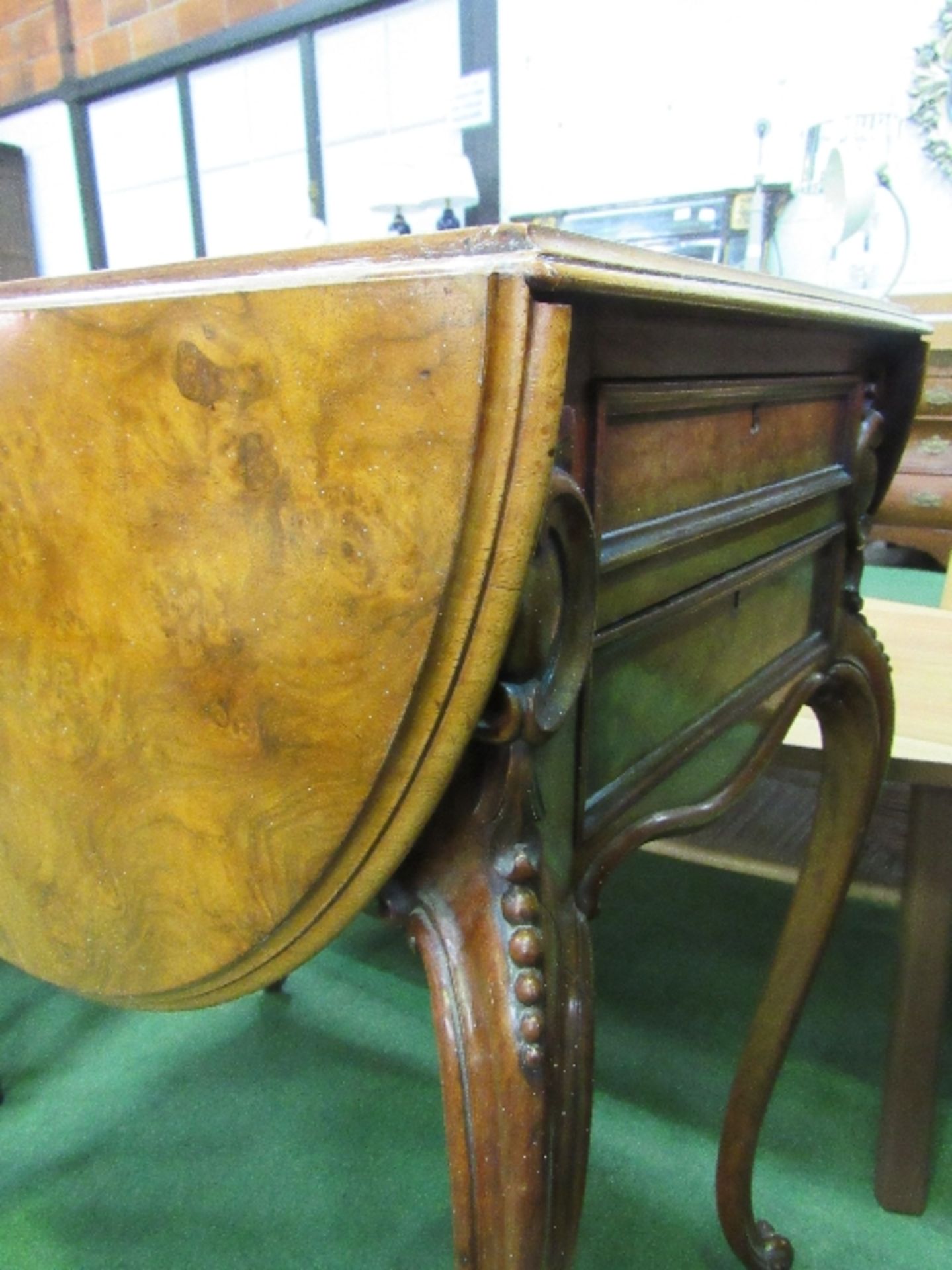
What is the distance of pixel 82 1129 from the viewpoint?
124cm

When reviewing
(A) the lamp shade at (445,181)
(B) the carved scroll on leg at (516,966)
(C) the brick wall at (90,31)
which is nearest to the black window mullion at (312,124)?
(C) the brick wall at (90,31)

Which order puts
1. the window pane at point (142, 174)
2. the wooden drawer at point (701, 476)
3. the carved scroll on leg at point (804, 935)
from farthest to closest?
the window pane at point (142, 174), the carved scroll on leg at point (804, 935), the wooden drawer at point (701, 476)

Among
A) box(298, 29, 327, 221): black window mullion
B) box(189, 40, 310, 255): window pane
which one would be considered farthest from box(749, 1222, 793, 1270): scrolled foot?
box(298, 29, 327, 221): black window mullion

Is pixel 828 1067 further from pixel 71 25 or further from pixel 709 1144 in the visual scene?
pixel 71 25

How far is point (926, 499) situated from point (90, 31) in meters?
3.59

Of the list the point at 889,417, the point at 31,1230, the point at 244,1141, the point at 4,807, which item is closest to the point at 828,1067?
the point at 244,1141

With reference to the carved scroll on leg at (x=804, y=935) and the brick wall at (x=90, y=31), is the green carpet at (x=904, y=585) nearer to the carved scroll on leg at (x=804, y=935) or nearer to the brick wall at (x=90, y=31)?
the carved scroll on leg at (x=804, y=935)

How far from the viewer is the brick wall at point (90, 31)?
341 centimetres

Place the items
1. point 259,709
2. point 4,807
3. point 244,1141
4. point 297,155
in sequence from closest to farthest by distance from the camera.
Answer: point 259,709, point 4,807, point 244,1141, point 297,155

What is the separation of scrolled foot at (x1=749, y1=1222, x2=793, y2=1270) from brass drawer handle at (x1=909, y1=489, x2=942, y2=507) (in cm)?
185

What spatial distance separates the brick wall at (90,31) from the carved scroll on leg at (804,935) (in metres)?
3.18

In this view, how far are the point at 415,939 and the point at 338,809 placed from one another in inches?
2.9

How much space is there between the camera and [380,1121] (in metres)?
1.23

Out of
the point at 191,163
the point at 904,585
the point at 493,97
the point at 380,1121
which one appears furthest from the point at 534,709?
the point at 191,163
